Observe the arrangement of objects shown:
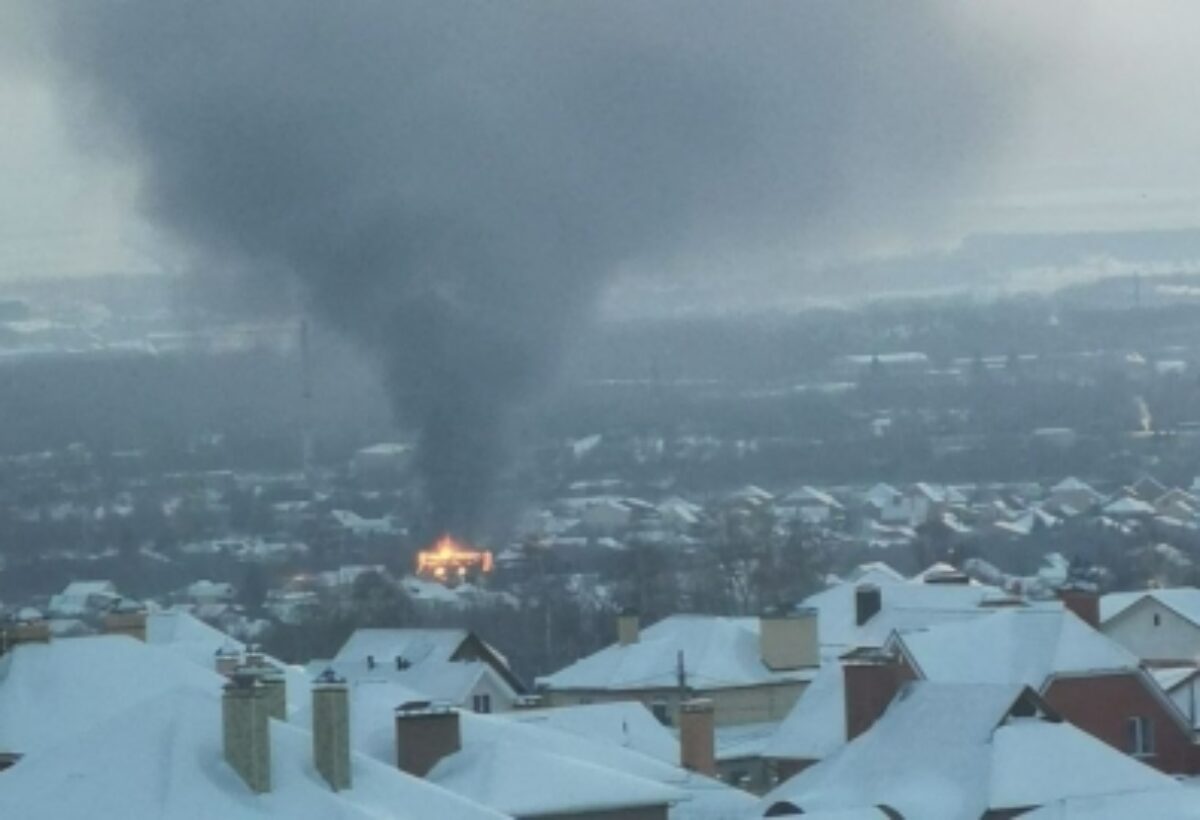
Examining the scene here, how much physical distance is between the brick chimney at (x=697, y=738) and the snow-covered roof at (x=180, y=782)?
45.1ft

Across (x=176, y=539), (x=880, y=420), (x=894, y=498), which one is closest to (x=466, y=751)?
(x=176, y=539)

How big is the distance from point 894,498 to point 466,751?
103413 mm

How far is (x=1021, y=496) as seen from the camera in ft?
447

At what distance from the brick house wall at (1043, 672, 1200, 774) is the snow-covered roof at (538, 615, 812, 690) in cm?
1281

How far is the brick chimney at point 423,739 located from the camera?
28.2 meters

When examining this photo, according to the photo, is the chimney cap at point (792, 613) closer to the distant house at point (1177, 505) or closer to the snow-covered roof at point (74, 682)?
the snow-covered roof at point (74, 682)

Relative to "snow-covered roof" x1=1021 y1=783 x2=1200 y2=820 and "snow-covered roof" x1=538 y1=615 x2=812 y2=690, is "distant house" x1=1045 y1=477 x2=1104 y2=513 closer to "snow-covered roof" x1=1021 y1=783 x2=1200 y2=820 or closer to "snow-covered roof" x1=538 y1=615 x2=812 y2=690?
"snow-covered roof" x1=538 y1=615 x2=812 y2=690

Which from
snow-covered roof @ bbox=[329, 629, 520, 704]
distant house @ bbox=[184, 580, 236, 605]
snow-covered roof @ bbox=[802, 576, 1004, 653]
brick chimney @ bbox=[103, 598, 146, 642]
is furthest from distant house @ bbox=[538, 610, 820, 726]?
distant house @ bbox=[184, 580, 236, 605]

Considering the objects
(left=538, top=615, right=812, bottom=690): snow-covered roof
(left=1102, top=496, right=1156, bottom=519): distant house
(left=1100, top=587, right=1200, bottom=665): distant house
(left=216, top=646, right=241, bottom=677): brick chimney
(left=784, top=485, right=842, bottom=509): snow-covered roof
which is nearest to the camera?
(left=216, top=646, right=241, bottom=677): brick chimney

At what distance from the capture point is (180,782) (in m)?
21.5

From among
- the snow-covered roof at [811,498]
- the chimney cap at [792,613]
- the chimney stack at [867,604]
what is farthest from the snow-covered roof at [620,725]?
A: the snow-covered roof at [811,498]

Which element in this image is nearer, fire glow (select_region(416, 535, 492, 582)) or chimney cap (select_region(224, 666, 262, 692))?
chimney cap (select_region(224, 666, 262, 692))

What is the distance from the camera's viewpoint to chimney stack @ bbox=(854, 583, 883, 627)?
47.8 m

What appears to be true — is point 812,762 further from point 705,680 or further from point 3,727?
point 705,680
